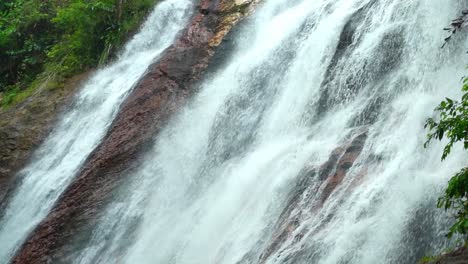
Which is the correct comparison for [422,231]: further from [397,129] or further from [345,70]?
[345,70]

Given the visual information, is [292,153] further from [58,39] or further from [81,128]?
[58,39]

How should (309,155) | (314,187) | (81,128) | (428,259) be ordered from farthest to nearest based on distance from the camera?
(81,128) → (309,155) → (314,187) → (428,259)

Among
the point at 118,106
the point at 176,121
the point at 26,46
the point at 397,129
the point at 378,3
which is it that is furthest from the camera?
the point at 26,46

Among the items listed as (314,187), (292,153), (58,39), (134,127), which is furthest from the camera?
(58,39)

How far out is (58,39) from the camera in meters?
17.6

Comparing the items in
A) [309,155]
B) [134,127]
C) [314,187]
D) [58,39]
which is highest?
[58,39]

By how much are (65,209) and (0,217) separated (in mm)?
2128

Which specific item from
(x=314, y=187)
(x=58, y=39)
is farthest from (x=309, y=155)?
(x=58, y=39)

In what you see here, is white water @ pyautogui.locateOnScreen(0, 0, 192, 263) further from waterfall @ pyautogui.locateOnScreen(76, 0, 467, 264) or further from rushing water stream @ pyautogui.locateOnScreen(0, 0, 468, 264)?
waterfall @ pyautogui.locateOnScreen(76, 0, 467, 264)

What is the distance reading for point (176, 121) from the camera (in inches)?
468

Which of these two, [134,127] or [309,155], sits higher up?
[134,127]

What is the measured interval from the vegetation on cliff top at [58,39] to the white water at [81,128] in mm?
634

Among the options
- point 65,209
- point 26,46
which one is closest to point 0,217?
point 65,209

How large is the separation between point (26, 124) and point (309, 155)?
8414mm
